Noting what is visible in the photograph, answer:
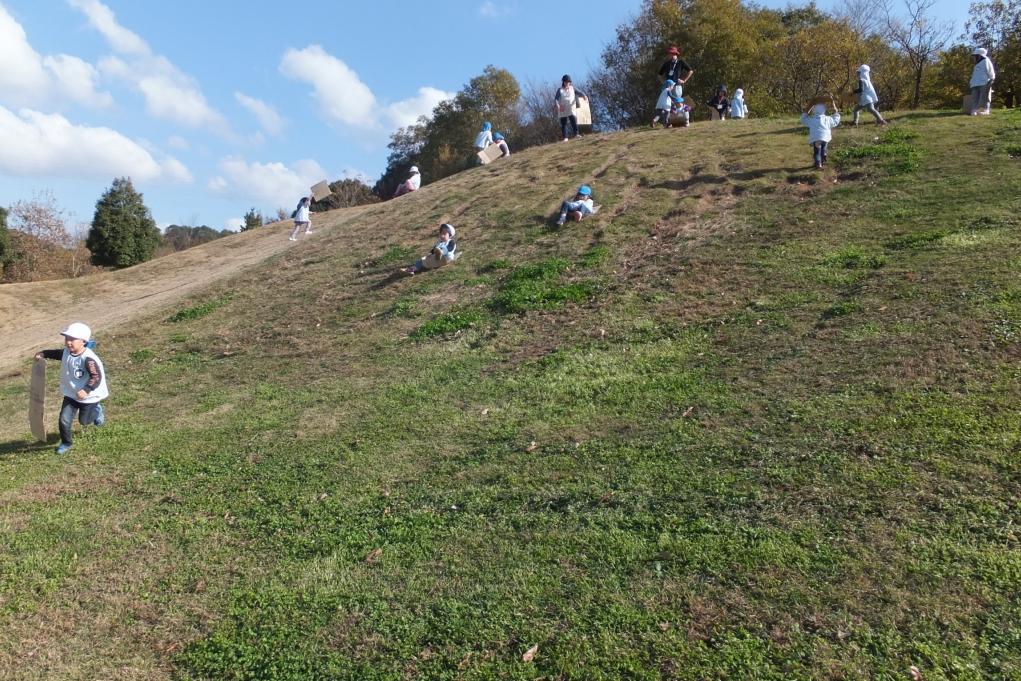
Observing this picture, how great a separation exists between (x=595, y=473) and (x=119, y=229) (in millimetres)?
34632

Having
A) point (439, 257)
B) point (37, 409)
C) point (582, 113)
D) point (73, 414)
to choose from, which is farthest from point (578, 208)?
point (37, 409)

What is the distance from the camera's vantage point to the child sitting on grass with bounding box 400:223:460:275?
1368cm

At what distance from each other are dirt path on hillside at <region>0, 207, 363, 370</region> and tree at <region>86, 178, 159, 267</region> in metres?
8.22

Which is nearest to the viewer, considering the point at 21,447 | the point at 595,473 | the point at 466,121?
the point at 595,473

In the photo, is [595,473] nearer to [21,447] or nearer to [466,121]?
[21,447]

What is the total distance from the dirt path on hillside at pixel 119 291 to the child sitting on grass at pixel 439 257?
7.18 metres

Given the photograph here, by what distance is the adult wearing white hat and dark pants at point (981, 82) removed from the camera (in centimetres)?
1552

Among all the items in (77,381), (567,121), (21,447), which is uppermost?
(567,121)

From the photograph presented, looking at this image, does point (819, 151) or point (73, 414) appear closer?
point (73, 414)

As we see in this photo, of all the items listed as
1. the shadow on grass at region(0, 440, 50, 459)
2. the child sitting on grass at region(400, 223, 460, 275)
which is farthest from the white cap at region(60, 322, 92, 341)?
the child sitting on grass at region(400, 223, 460, 275)

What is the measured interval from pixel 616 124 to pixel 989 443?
113 ft

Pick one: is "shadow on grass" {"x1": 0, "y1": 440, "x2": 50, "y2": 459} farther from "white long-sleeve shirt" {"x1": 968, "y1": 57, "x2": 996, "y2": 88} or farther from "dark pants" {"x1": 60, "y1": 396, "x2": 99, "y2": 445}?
"white long-sleeve shirt" {"x1": 968, "y1": 57, "x2": 996, "y2": 88}

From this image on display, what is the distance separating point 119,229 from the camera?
33.7 metres

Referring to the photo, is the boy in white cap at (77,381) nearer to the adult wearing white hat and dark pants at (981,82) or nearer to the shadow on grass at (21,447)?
the shadow on grass at (21,447)
